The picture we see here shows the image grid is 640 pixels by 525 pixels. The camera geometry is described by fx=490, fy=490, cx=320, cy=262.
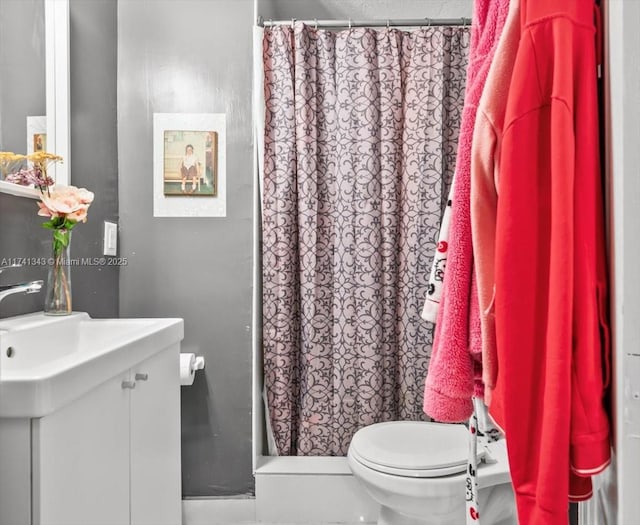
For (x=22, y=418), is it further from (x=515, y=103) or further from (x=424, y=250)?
(x=424, y=250)

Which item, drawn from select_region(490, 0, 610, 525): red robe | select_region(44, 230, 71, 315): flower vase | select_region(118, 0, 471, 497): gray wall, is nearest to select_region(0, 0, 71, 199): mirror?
select_region(44, 230, 71, 315): flower vase

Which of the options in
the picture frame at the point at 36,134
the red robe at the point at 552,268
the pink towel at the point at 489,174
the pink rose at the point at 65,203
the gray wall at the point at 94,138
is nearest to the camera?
the red robe at the point at 552,268

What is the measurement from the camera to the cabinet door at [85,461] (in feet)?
2.52

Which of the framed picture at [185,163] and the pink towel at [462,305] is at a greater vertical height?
the framed picture at [185,163]

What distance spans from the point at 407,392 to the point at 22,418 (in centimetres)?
155

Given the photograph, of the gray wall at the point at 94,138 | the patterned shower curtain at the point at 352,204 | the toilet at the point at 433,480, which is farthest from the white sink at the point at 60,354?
the toilet at the point at 433,480

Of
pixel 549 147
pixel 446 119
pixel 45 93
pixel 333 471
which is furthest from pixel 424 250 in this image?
pixel 45 93

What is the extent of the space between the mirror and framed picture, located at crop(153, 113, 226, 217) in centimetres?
35

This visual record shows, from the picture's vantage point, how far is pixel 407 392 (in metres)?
2.04

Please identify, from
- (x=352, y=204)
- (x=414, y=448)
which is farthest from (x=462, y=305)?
(x=352, y=204)

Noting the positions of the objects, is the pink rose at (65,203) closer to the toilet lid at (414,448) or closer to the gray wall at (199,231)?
the gray wall at (199,231)

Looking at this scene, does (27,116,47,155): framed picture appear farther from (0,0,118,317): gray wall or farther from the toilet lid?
the toilet lid

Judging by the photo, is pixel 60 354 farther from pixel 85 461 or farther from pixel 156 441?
pixel 85 461

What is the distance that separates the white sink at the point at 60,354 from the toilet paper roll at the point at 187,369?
30 cm
